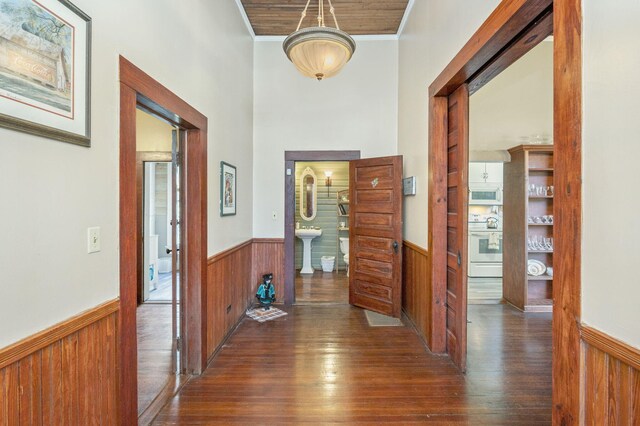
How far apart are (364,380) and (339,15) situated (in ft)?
13.3

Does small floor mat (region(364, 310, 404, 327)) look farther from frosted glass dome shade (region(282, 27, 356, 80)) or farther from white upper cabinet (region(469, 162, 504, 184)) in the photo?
white upper cabinet (region(469, 162, 504, 184))

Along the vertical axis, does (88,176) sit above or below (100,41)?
below

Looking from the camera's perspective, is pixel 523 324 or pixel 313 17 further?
pixel 313 17

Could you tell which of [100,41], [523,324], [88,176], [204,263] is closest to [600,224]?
[88,176]

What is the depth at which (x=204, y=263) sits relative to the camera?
2533mm

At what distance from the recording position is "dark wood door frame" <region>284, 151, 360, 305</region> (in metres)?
4.30

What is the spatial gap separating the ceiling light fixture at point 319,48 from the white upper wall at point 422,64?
2.73 ft

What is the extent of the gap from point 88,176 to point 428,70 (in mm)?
3023

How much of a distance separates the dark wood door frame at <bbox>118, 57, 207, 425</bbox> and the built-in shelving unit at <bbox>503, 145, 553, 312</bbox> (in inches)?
154

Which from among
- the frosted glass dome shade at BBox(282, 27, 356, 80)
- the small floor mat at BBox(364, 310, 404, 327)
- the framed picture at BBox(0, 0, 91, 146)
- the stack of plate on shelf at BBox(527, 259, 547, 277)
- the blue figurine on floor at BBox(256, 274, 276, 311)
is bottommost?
the small floor mat at BBox(364, 310, 404, 327)

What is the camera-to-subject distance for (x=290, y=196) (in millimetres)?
4344

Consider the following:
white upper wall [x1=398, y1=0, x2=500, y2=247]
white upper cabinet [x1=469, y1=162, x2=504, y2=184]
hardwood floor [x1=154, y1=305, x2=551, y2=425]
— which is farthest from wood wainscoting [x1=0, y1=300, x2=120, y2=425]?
white upper cabinet [x1=469, y1=162, x2=504, y2=184]

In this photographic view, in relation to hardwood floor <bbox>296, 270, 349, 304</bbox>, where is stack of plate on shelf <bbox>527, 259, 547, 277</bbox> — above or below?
above

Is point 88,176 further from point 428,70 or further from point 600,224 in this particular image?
point 428,70
